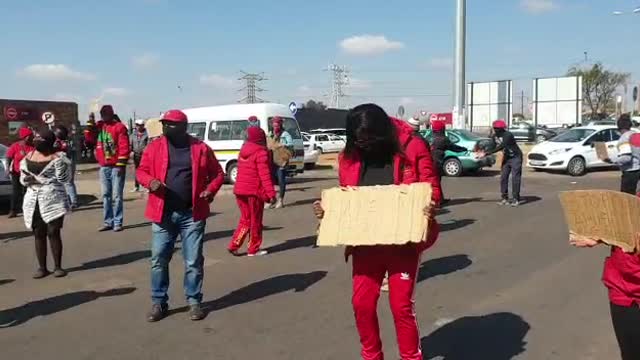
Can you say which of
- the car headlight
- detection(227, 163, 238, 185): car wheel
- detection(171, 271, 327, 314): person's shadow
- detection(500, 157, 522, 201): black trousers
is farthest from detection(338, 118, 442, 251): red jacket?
the car headlight

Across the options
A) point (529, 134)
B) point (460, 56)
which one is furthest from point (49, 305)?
point (529, 134)

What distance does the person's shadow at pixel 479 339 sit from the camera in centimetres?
453

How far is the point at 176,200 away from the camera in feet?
17.7

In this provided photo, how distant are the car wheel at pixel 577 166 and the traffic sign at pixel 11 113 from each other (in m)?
24.7

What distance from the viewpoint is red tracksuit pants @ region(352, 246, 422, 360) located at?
366cm

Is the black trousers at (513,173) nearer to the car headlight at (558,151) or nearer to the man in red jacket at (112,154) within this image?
the man in red jacket at (112,154)

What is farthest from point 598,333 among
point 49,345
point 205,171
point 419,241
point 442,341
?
point 49,345

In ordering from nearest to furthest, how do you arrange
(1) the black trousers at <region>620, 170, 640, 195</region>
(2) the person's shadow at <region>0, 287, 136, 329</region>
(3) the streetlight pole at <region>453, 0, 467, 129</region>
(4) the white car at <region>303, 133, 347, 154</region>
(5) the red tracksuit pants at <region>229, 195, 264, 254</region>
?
(2) the person's shadow at <region>0, 287, 136, 329</region> → (5) the red tracksuit pants at <region>229, 195, 264, 254</region> → (1) the black trousers at <region>620, 170, 640, 195</region> → (3) the streetlight pole at <region>453, 0, 467, 129</region> → (4) the white car at <region>303, 133, 347, 154</region>

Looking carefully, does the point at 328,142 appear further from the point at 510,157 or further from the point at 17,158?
the point at 17,158

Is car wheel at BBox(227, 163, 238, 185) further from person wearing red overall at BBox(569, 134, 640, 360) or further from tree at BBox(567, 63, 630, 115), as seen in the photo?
tree at BBox(567, 63, 630, 115)

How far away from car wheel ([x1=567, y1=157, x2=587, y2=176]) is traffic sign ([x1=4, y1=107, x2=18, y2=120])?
24.7 meters

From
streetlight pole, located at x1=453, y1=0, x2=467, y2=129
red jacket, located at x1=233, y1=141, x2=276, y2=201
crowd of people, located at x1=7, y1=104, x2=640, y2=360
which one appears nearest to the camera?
crowd of people, located at x1=7, y1=104, x2=640, y2=360

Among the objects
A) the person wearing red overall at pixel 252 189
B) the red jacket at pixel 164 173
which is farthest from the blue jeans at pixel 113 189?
the red jacket at pixel 164 173

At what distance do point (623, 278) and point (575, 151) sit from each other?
18.8 m
